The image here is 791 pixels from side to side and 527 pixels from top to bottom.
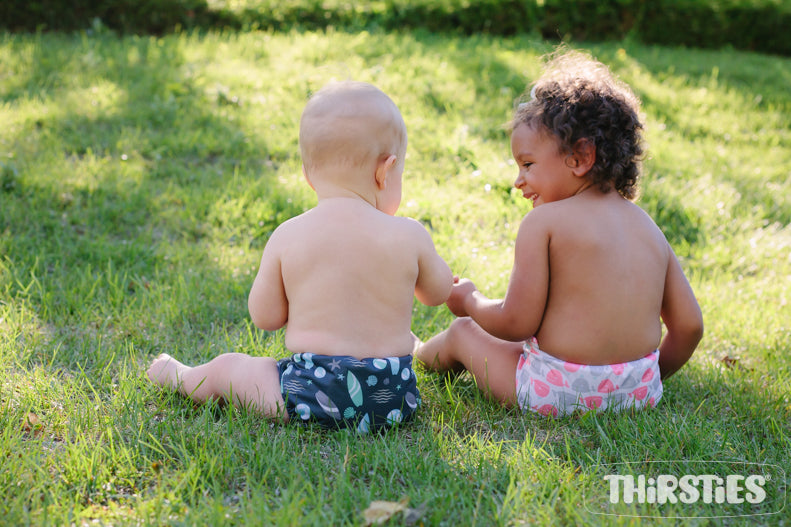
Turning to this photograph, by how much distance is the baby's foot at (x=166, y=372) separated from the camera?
241cm

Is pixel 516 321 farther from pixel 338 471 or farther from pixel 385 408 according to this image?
pixel 338 471

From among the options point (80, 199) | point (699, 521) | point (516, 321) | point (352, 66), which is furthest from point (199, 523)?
point (352, 66)

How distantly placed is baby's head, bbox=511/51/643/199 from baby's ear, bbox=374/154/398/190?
0.48 meters

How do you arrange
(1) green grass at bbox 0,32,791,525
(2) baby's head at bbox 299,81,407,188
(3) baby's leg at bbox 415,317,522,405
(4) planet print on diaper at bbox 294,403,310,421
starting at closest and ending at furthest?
1. (1) green grass at bbox 0,32,791,525
2. (2) baby's head at bbox 299,81,407,188
3. (4) planet print on diaper at bbox 294,403,310,421
4. (3) baby's leg at bbox 415,317,522,405

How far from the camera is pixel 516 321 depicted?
2314mm

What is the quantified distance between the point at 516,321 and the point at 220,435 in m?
1.02

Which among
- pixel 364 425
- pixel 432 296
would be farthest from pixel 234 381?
pixel 432 296

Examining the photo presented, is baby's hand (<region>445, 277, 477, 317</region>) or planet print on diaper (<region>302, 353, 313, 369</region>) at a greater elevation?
baby's hand (<region>445, 277, 477, 317</region>)

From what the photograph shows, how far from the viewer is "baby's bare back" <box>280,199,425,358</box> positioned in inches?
84.1

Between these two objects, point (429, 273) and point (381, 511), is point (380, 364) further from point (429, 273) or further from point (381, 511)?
point (381, 511)

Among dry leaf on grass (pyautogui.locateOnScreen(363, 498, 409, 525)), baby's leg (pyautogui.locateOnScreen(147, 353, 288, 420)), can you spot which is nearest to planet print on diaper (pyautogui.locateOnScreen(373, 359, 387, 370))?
baby's leg (pyautogui.locateOnScreen(147, 353, 288, 420))

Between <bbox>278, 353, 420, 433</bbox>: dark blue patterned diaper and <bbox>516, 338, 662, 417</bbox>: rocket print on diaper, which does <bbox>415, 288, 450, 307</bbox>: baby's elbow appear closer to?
<bbox>278, 353, 420, 433</bbox>: dark blue patterned diaper

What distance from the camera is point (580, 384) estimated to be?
7.61ft

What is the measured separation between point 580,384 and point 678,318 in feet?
1.38
